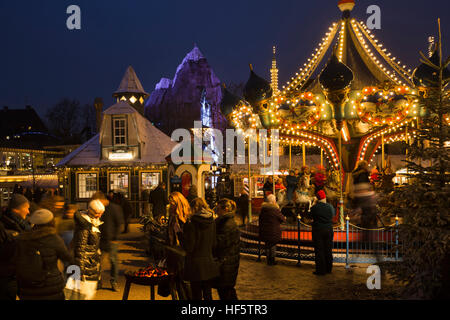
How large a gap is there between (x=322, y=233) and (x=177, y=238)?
13.5ft

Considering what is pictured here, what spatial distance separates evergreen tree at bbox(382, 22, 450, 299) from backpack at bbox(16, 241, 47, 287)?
4.93 meters

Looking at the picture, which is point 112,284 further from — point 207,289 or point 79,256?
point 207,289

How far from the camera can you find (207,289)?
5949 millimetres

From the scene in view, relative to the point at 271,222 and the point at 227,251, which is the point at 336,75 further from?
the point at 227,251

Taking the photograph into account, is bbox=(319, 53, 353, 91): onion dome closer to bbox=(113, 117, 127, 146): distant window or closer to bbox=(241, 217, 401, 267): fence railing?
bbox=(241, 217, 401, 267): fence railing

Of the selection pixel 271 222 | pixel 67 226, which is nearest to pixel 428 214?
pixel 271 222

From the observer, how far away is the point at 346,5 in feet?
50.2

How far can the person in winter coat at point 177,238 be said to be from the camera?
6375 millimetres

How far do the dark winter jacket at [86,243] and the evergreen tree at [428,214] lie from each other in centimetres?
493

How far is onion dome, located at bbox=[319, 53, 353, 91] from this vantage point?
11500mm

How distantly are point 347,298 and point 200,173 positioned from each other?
53.9 feet

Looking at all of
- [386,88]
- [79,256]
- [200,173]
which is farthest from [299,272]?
[200,173]

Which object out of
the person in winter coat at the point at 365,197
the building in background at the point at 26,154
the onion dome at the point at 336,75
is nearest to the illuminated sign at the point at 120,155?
the building in background at the point at 26,154

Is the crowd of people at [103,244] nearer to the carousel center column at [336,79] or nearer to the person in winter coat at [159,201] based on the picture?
the carousel center column at [336,79]
